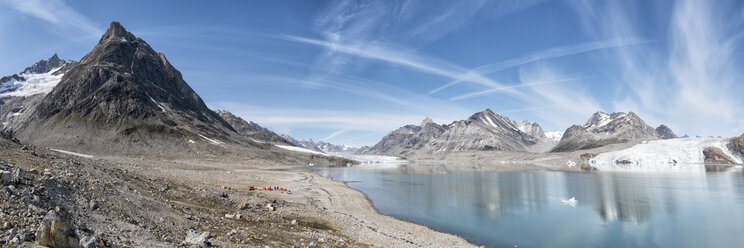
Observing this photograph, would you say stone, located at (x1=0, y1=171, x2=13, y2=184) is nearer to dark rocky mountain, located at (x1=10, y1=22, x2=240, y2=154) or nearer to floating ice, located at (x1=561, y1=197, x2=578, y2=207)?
floating ice, located at (x1=561, y1=197, x2=578, y2=207)

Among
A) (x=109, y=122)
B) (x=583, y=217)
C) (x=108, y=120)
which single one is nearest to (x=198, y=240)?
(x=583, y=217)

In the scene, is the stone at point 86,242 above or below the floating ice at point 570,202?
above

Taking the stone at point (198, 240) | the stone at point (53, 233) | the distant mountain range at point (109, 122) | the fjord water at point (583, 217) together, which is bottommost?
the fjord water at point (583, 217)

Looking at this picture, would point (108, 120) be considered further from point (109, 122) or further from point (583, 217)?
point (583, 217)

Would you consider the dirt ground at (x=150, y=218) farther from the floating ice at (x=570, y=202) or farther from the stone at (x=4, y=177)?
the floating ice at (x=570, y=202)

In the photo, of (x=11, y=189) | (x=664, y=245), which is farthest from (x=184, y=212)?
(x=664, y=245)

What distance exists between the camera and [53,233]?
33.7 feet

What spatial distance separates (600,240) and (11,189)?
1717 inches

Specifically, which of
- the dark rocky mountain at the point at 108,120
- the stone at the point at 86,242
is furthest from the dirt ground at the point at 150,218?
the dark rocky mountain at the point at 108,120

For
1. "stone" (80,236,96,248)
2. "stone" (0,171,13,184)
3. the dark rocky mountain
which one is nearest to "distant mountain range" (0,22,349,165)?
the dark rocky mountain

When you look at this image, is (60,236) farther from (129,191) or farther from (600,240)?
(600,240)

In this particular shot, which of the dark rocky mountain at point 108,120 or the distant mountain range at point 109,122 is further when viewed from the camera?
the dark rocky mountain at point 108,120

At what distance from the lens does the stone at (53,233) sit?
10227mm

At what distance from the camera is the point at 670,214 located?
46875mm
